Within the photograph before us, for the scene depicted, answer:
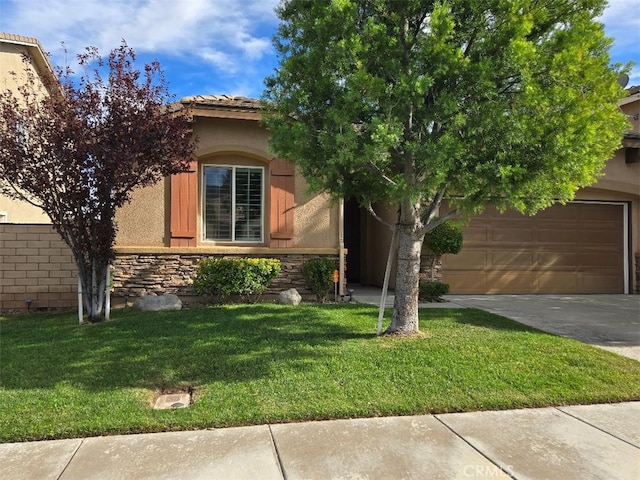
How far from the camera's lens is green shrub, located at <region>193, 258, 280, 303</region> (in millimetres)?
8594

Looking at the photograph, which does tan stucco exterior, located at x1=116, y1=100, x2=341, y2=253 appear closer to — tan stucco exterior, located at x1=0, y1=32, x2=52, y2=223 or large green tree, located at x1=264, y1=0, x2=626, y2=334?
large green tree, located at x1=264, y1=0, x2=626, y2=334

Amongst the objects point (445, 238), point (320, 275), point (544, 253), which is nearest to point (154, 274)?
point (320, 275)

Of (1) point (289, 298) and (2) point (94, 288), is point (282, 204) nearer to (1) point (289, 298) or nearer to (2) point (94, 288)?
(1) point (289, 298)

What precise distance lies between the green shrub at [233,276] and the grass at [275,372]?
5.30 feet

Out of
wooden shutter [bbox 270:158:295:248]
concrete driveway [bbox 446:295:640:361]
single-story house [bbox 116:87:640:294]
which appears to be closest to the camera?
concrete driveway [bbox 446:295:640:361]

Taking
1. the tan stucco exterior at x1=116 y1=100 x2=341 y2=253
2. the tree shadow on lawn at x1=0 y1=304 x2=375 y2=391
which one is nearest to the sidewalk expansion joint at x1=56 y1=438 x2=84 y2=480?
the tree shadow on lawn at x1=0 y1=304 x2=375 y2=391

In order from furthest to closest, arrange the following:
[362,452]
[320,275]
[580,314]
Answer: [320,275] < [580,314] < [362,452]

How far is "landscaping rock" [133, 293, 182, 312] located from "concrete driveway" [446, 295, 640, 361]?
5477 mm

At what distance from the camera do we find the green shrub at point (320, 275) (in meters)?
9.12

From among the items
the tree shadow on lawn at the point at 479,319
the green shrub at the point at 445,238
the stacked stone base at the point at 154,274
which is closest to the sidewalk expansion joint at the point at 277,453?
the tree shadow on lawn at the point at 479,319

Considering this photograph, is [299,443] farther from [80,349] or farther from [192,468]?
[80,349]

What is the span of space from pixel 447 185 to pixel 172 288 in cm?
604

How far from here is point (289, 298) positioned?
28.5ft

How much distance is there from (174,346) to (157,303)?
284cm
